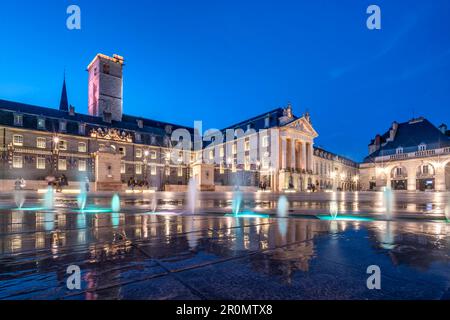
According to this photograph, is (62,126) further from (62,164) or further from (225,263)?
(225,263)

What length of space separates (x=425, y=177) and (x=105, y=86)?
261ft

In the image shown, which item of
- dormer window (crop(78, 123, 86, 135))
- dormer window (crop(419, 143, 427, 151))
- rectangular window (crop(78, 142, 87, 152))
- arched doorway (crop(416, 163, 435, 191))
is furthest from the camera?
dormer window (crop(419, 143, 427, 151))

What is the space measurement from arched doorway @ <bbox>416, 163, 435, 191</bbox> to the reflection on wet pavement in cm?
6029

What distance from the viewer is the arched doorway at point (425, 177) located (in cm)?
5165

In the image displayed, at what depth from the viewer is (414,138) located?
192 feet

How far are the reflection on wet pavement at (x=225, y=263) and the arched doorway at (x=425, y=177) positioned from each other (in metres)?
60.3

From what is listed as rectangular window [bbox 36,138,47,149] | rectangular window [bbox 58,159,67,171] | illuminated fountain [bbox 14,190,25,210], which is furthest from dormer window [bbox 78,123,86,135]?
illuminated fountain [bbox 14,190,25,210]

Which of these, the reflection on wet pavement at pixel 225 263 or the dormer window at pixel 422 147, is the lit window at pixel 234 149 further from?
the reflection on wet pavement at pixel 225 263

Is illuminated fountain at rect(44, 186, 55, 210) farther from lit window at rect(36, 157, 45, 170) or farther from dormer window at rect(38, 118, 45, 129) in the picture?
dormer window at rect(38, 118, 45, 129)

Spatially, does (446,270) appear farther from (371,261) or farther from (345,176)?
(345,176)

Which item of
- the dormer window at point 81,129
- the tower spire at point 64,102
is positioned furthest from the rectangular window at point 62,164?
the tower spire at point 64,102

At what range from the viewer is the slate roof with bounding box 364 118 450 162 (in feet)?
175
